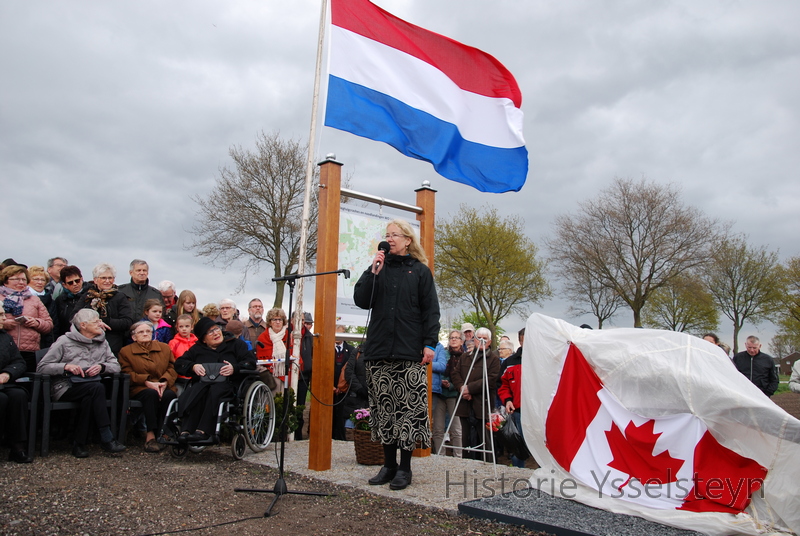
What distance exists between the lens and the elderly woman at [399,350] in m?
4.98

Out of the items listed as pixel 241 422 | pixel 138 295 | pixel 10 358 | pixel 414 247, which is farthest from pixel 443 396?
pixel 10 358

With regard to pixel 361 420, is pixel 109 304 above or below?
above

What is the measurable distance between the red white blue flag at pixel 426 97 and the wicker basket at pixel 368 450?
306 cm

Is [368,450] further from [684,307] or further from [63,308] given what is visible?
[684,307]

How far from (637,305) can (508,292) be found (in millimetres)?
6108

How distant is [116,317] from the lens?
271 inches

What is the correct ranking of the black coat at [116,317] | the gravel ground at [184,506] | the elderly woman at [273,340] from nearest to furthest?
the gravel ground at [184,506] → the black coat at [116,317] → the elderly woman at [273,340]

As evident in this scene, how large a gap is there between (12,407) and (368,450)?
3324 mm

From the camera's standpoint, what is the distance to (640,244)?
95.9 ft

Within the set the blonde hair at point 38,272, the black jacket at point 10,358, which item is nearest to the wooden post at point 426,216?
the black jacket at point 10,358

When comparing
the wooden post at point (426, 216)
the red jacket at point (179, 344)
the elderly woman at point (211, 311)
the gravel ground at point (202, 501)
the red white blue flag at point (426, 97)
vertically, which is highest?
the red white blue flag at point (426, 97)

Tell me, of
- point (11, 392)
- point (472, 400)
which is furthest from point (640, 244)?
point (11, 392)

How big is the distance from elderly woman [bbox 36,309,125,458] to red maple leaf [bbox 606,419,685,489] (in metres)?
4.75

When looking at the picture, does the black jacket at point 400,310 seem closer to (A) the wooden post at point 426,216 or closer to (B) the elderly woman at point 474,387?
(A) the wooden post at point 426,216
